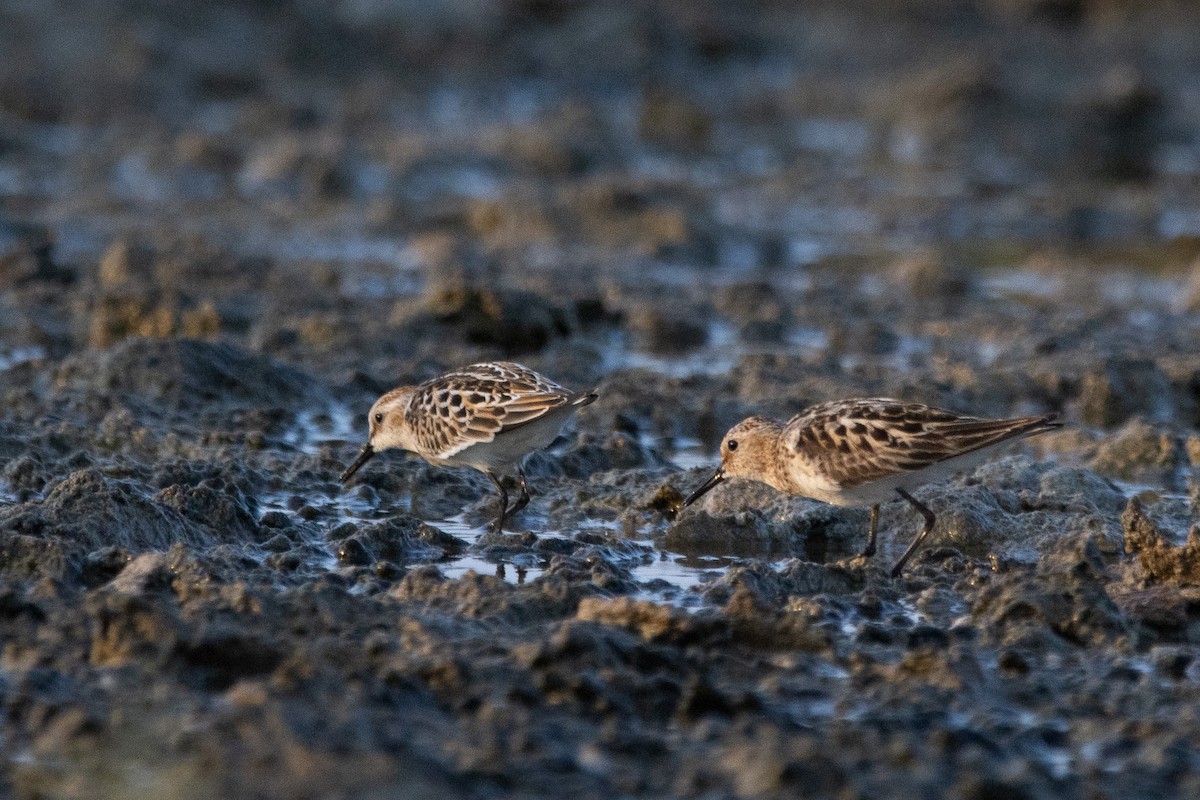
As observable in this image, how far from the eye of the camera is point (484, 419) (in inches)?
346

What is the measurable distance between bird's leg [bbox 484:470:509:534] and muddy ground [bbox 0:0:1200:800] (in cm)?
21

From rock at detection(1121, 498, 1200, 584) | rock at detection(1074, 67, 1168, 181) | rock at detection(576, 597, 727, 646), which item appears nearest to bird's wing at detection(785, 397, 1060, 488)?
rock at detection(1121, 498, 1200, 584)

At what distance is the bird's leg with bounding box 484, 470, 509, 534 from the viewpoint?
884 cm

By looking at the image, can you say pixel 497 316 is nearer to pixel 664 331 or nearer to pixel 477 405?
pixel 664 331

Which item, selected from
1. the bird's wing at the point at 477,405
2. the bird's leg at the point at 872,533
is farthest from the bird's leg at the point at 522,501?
the bird's leg at the point at 872,533

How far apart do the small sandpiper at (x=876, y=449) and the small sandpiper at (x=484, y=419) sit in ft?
3.44

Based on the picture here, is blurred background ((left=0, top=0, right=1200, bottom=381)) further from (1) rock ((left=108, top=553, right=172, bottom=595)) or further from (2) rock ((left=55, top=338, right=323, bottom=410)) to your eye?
(1) rock ((left=108, top=553, right=172, bottom=595))

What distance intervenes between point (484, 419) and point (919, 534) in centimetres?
218

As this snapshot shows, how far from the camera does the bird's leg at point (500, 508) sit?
29.0 feet

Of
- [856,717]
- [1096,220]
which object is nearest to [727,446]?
[856,717]

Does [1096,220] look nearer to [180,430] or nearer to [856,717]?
[180,430]

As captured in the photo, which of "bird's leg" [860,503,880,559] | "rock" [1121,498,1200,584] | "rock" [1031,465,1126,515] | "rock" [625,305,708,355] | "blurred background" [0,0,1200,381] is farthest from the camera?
"blurred background" [0,0,1200,381]

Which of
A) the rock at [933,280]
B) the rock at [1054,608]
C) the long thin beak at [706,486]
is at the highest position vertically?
the rock at [933,280]

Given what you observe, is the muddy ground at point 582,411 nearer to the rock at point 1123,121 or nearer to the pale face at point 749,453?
the rock at point 1123,121
